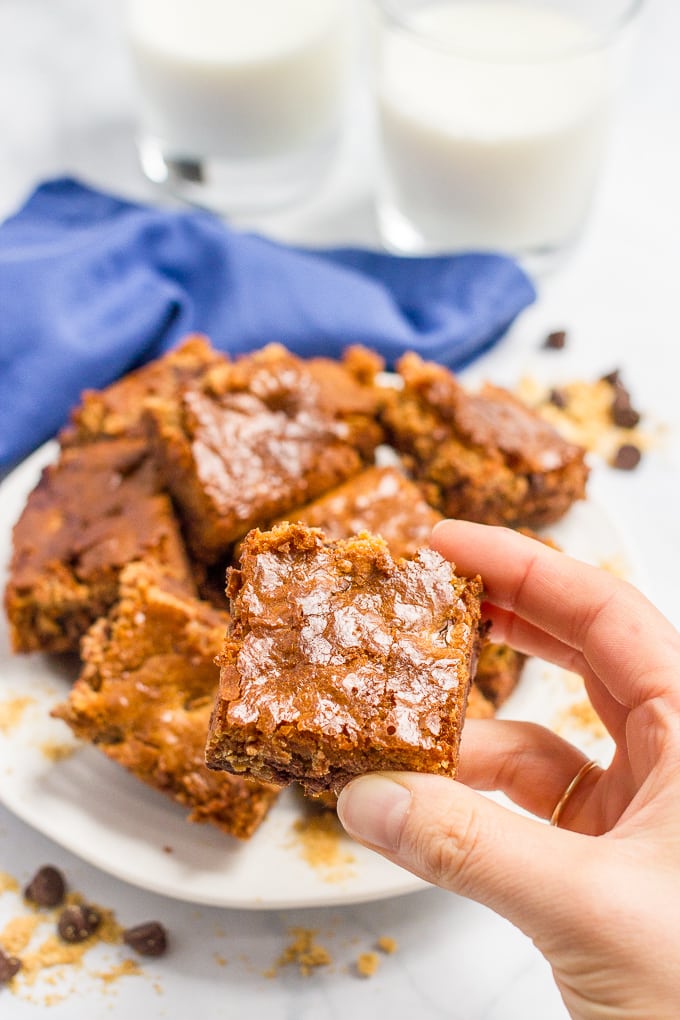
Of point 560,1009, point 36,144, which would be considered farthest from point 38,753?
point 36,144

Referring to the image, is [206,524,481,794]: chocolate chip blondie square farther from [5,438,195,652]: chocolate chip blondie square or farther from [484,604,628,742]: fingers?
[5,438,195,652]: chocolate chip blondie square

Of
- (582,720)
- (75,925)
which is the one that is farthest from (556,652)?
(75,925)

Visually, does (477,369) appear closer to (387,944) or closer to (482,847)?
(387,944)

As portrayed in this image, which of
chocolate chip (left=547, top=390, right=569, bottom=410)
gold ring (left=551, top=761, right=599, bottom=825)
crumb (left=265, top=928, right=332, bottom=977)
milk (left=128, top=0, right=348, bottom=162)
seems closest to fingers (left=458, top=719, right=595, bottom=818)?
gold ring (left=551, top=761, right=599, bottom=825)

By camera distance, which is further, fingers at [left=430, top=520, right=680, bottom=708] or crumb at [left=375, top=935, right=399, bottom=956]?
crumb at [left=375, top=935, right=399, bottom=956]

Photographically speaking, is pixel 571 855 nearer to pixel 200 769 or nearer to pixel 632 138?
pixel 200 769

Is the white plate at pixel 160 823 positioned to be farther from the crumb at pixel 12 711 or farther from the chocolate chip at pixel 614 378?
the chocolate chip at pixel 614 378

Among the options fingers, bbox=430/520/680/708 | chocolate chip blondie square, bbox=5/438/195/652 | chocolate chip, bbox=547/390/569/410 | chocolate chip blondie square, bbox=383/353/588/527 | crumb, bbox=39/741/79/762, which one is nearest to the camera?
fingers, bbox=430/520/680/708
